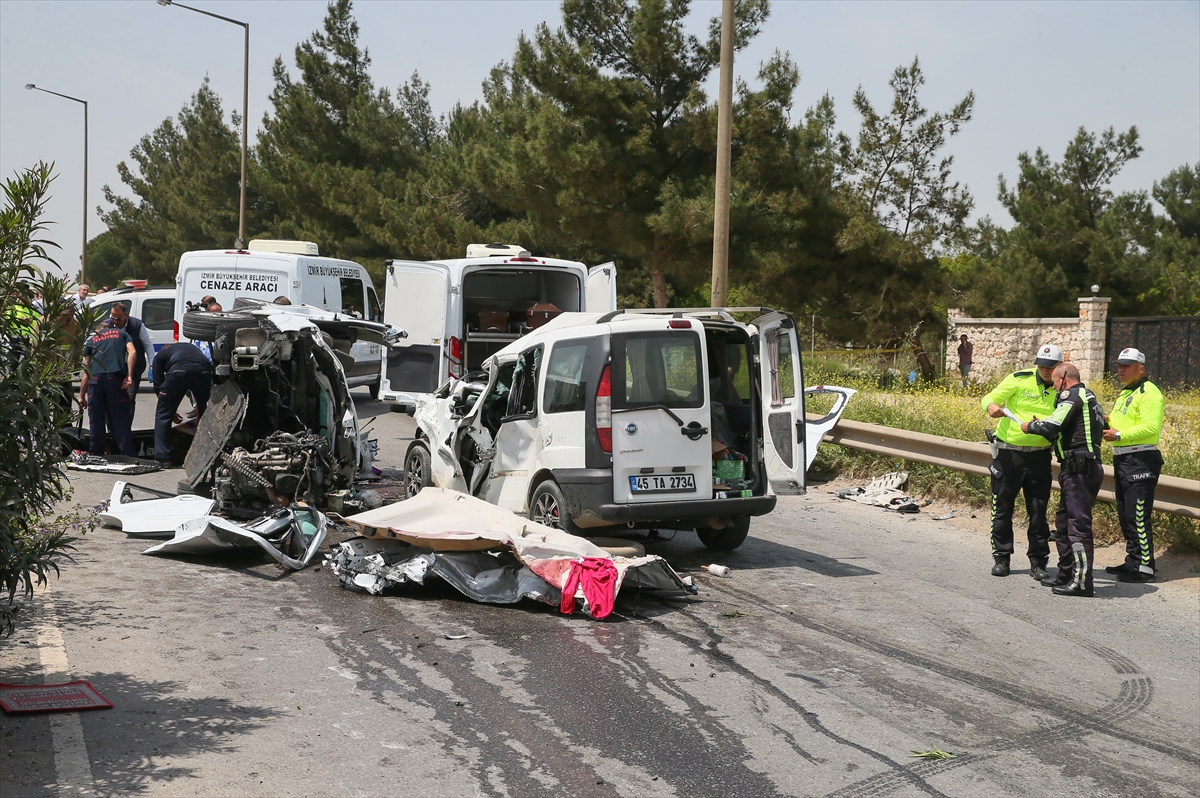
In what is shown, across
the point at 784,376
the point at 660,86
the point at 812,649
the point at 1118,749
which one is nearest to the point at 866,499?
the point at 784,376

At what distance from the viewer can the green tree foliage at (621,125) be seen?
78.7ft

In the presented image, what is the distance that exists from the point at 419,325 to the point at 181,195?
142ft

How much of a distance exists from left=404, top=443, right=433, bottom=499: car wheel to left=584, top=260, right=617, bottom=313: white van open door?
14.8 feet

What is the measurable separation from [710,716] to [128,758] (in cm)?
255

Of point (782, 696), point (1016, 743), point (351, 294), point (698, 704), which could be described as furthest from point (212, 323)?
point (351, 294)

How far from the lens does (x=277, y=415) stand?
1003cm

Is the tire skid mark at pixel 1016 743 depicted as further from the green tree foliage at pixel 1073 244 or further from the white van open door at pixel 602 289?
the green tree foliage at pixel 1073 244

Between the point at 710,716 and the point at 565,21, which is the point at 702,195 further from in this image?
the point at 710,716

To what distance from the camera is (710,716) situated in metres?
5.31

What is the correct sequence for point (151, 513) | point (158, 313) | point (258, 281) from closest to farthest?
point (151, 513), point (258, 281), point (158, 313)

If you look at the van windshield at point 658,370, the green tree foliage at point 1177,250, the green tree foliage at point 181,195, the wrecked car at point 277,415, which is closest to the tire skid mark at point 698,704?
the van windshield at point 658,370

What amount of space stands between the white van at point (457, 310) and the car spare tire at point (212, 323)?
181 inches

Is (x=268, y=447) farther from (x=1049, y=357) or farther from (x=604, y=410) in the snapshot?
(x=1049, y=357)

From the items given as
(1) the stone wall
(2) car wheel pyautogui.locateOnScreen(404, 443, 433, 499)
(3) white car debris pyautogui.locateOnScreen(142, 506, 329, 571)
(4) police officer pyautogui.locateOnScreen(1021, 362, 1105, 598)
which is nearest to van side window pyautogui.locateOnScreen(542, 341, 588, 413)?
(3) white car debris pyautogui.locateOnScreen(142, 506, 329, 571)
